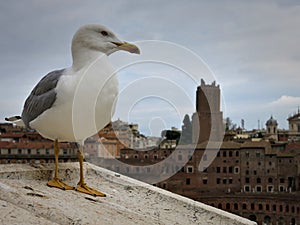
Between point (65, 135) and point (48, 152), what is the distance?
20815 millimetres

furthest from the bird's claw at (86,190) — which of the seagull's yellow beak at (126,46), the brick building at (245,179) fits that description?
the brick building at (245,179)

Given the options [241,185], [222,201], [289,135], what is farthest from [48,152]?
[289,135]

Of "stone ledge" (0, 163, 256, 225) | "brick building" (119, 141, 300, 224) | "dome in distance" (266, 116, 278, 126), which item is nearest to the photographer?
"stone ledge" (0, 163, 256, 225)

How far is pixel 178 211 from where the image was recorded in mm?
1899

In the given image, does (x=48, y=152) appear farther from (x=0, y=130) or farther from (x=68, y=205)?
(x=68, y=205)

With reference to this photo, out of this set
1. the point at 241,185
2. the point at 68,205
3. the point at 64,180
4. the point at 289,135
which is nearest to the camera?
the point at 68,205

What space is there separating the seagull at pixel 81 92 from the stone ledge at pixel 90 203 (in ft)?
0.33

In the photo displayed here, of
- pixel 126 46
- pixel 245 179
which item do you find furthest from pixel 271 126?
pixel 126 46

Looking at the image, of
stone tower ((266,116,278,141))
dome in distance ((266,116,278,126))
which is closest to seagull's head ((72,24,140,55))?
stone tower ((266,116,278,141))

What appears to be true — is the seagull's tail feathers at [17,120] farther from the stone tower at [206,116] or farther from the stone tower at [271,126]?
the stone tower at [271,126]

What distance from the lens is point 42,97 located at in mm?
1865

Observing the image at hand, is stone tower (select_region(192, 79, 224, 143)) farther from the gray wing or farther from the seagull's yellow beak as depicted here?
the gray wing

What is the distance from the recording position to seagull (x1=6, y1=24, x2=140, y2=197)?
1760 millimetres

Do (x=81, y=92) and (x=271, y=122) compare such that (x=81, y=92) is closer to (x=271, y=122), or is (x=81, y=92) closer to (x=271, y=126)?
(x=271, y=122)
